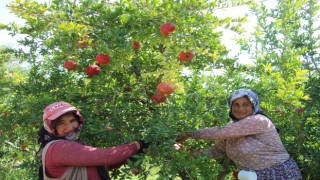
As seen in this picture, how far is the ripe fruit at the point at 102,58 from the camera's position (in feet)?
8.22

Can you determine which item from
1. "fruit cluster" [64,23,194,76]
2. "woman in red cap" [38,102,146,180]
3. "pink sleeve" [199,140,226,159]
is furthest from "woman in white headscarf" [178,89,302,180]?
"woman in red cap" [38,102,146,180]

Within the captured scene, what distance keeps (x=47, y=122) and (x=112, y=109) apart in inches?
21.6

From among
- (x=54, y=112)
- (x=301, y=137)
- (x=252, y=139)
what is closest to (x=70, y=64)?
(x=54, y=112)

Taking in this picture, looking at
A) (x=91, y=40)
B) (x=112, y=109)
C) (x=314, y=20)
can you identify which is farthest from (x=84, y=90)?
(x=314, y=20)

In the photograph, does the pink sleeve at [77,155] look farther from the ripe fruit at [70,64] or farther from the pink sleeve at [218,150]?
the pink sleeve at [218,150]

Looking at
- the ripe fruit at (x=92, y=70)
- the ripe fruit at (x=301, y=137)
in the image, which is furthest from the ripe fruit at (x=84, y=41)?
the ripe fruit at (x=301, y=137)

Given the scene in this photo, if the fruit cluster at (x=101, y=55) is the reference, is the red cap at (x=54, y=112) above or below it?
below

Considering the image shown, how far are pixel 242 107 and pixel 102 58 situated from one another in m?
1.02

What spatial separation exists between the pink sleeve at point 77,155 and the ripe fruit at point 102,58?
693 millimetres

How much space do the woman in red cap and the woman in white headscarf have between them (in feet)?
1.78

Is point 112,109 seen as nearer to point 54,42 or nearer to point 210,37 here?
point 54,42

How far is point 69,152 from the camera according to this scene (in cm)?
198

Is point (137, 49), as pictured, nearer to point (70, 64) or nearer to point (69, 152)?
point (70, 64)

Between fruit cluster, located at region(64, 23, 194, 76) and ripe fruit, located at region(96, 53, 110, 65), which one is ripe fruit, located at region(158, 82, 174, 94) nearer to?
fruit cluster, located at region(64, 23, 194, 76)
